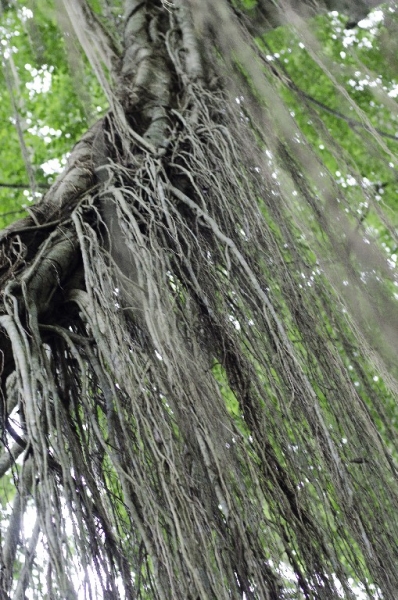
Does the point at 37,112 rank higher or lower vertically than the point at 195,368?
lower

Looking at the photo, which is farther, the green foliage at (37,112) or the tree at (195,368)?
the green foliage at (37,112)

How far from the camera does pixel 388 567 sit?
999 millimetres

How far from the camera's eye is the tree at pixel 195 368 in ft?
3.14

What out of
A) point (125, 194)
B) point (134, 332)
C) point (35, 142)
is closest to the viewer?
point (134, 332)

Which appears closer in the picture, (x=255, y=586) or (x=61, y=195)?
(x=255, y=586)

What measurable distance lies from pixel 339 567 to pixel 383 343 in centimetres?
63

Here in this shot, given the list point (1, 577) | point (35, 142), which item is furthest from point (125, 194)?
point (35, 142)

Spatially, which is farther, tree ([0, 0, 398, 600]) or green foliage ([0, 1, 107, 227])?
green foliage ([0, 1, 107, 227])

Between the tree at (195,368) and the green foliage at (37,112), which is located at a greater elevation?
the tree at (195,368)

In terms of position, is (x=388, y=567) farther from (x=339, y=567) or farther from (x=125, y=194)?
(x=125, y=194)

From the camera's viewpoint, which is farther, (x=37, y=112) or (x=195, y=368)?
(x=37, y=112)

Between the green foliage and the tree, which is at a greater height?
the tree

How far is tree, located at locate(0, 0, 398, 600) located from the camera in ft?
3.14

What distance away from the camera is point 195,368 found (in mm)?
1122
